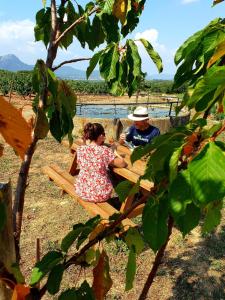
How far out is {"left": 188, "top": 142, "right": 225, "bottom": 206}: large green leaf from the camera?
55 centimetres

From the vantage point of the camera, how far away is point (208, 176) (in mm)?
559

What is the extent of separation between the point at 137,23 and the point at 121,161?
2.67 metres

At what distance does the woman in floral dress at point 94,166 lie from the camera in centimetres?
371

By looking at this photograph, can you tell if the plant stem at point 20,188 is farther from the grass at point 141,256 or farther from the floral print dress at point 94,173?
the floral print dress at point 94,173

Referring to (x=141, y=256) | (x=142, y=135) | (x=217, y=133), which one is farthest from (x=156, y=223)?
(x=142, y=135)

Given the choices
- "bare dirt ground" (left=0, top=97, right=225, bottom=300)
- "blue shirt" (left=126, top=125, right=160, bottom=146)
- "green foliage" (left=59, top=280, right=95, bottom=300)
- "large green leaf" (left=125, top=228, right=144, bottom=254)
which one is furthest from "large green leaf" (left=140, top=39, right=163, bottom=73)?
"blue shirt" (left=126, top=125, right=160, bottom=146)

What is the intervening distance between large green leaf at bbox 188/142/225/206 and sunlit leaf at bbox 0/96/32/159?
283 mm

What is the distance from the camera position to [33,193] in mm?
5180

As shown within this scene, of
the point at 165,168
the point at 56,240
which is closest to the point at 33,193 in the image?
the point at 56,240

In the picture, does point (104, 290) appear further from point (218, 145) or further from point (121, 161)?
point (121, 161)

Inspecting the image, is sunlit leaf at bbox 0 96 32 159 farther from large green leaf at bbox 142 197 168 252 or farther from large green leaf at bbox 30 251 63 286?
large green leaf at bbox 30 251 63 286

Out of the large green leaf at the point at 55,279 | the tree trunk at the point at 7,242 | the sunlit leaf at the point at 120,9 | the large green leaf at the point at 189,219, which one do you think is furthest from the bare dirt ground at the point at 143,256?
the large green leaf at the point at 189,219

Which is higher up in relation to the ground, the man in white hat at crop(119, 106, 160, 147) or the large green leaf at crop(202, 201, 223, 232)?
the large green leaf at crop(202, 201, 223, 232)

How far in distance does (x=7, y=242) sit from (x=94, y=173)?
8.58 feet
